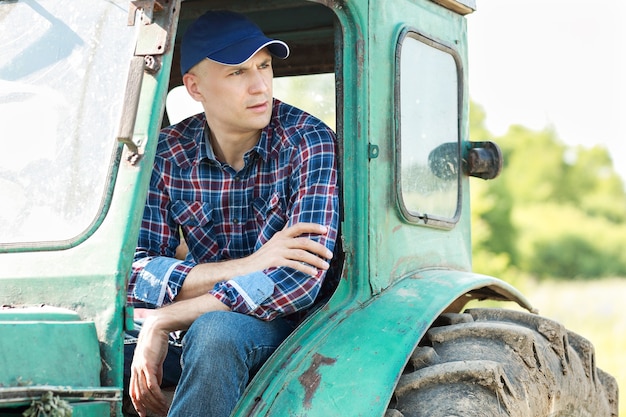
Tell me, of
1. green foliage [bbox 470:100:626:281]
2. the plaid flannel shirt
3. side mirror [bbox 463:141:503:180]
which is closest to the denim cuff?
the plaid flannel shirt

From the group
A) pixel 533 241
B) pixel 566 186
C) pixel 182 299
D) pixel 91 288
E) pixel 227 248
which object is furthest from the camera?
pixel 566 186

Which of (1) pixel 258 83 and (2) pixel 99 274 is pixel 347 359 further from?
(1) pixel 258 83

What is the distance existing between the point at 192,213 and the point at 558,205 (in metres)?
45.0

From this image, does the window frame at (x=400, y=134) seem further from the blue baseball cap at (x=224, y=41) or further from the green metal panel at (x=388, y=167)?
the blue baseball cap at (x=224, y=41)

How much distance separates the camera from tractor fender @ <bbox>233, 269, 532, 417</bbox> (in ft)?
10.2

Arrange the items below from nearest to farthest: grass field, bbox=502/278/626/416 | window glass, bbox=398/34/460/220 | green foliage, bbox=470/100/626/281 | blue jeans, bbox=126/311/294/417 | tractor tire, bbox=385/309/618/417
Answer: blue jeans, bbox=126/311/294/417 < tractor tire, bbox=385/309/618/417 < window glass, bbox=398/34/460/220 < grass field, bbox=502/278/626/416 < green foliage, bbox=470/100/626/281

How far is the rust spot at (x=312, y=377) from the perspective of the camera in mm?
3127

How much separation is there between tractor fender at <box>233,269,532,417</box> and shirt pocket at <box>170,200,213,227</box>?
22.5 inches

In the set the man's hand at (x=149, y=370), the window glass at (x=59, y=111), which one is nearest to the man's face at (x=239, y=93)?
the window glass at (x=59, y=111)

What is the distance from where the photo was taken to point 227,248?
12.2ft

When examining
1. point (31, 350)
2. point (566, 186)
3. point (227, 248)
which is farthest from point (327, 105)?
point (566, 186)

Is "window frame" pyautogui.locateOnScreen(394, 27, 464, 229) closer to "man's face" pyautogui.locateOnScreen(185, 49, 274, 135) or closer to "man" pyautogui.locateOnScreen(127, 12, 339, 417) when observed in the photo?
"man" pyautogui.locateOnScreen(127, 12, 339, 417)

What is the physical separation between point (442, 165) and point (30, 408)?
1931 millimetres

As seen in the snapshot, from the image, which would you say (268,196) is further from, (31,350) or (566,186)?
(566,186)
